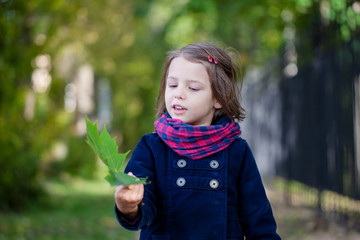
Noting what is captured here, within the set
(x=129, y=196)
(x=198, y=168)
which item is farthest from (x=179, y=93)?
(x=129, y=196)

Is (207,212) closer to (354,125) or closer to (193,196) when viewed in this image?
(193,196)

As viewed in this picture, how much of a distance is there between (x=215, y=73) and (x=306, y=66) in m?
5.53

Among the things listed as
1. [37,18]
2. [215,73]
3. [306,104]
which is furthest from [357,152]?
[37,18]

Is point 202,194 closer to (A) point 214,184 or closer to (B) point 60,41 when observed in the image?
(A) point 214,184

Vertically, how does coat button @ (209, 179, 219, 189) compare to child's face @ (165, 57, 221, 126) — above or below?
below

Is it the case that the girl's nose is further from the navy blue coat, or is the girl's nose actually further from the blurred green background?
the blurred green background

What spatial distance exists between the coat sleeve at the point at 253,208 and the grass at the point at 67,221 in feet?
13.8

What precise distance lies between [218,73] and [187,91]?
0.59 ft

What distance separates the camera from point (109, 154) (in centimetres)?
162

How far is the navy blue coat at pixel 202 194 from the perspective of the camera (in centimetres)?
203

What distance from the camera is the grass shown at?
623 centimetres

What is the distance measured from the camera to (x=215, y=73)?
220cm

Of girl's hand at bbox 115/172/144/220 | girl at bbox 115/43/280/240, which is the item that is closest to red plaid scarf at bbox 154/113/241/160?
girl at bbox 115/43/280/240

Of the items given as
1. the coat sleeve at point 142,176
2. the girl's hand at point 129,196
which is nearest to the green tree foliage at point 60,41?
the coat sleeve at point 142,176
